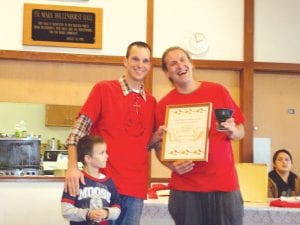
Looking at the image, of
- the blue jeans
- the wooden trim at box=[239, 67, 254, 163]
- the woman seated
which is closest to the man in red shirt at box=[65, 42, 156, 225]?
the blue jeans

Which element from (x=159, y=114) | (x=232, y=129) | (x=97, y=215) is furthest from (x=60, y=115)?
(x=232, y=129)

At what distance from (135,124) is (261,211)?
114cm

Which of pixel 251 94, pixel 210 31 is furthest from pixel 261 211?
pixel 210 31

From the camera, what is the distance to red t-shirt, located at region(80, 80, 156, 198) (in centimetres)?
222

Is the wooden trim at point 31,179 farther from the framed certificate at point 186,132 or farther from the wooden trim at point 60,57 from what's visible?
the framed certificate at point 186,132

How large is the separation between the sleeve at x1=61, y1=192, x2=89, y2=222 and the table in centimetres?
84

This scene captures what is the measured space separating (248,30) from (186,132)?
2.86 m

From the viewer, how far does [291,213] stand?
2.91 m

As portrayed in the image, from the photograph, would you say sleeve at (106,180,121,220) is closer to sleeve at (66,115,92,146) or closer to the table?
sleeve at (66,115,92,146)

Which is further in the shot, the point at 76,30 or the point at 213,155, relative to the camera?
the point at 76,30

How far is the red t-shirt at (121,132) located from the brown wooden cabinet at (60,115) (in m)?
2.30

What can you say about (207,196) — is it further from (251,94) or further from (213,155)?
(251,94)

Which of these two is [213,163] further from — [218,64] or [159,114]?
[218,64]

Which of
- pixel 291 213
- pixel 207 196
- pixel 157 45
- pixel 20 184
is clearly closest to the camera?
pixel 207 196
